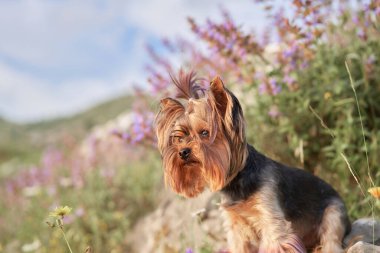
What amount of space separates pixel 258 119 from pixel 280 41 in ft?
4.00

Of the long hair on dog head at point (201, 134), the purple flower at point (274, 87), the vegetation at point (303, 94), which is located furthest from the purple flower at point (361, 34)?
the long hair on dog head at point (201, 134)

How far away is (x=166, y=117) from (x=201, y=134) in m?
0.41

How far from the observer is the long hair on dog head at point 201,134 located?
13.0 feet

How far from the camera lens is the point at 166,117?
14.2 feet

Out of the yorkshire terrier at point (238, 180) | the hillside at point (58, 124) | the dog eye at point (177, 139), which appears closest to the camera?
the yorkshire terrier at point (238, 180)

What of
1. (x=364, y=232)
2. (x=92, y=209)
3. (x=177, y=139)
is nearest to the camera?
(x=177, y=139)

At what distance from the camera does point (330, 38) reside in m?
7.20

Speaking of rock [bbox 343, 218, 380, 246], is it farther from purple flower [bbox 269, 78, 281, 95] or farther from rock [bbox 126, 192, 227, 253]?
purple flower [bbox 269, 78, 281, 95]

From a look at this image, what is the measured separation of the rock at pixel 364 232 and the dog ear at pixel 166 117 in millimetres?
1975

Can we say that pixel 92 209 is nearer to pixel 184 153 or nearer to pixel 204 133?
pixel 184 153

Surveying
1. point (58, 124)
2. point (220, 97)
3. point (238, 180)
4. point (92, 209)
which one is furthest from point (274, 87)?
point (58, 124)

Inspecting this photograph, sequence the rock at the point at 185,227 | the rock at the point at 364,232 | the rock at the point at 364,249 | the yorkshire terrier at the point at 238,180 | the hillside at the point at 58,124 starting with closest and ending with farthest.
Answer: the rock at the point at 364,249, the yorkshire terrier at the point at 238,180, the rock at the point at 364,232, the rock at the point at 185,227, the hillside at the point at 58,124

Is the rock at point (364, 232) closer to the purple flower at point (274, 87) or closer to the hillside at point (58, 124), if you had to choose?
the purple flower at point (274, 87)

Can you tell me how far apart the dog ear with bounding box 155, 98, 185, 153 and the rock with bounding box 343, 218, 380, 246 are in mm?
1975
